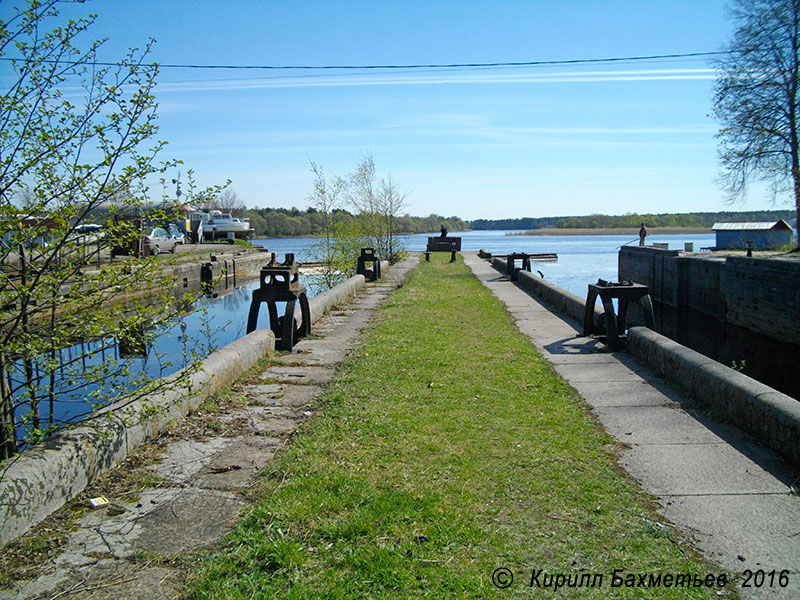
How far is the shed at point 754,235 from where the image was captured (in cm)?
3894

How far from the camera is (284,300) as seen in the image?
28.9 feet

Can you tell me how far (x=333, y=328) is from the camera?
34.8 feet

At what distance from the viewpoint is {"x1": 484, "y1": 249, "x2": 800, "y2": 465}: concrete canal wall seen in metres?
4.45

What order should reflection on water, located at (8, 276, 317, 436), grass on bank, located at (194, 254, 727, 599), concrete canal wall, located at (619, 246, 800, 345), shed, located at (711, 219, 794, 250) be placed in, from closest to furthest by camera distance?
grass on bank, located at (194, 254, 727, 599) < reflection on water, located at (8, 276, 317, 436) < concrete canal wall, located at (619, 246, 800, 345) < shed, located at (711, 219, 794, 250)

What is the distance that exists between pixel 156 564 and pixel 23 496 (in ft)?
2.66

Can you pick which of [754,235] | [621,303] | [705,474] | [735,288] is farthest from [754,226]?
[705,474]

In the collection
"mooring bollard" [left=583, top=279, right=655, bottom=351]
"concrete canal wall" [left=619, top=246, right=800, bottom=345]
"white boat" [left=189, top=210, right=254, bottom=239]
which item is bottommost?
"concrete canal wall" [left=619, top=246, right=800, bottom=345]

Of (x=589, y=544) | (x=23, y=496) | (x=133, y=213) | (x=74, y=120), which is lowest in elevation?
(x=589, y=544)

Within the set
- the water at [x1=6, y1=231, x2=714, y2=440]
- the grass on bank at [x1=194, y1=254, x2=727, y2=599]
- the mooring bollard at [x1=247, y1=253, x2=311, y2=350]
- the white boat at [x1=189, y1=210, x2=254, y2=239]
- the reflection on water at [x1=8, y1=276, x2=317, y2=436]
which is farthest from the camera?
the white boat at [x1=189, y1=210, x2=254, y2=239]

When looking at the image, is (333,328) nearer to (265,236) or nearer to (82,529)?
(82,529)

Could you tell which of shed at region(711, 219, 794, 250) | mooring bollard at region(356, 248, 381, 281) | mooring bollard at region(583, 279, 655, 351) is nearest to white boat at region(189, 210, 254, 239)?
shed at region(711, 219, 794, 250)

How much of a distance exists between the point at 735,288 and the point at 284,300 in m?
18.9

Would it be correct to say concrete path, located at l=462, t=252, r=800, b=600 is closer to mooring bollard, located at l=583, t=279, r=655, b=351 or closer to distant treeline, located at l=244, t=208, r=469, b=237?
mooring bollard, located at l=583, t=279, r=655, b=351

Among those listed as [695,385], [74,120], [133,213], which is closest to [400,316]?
[695,385]
